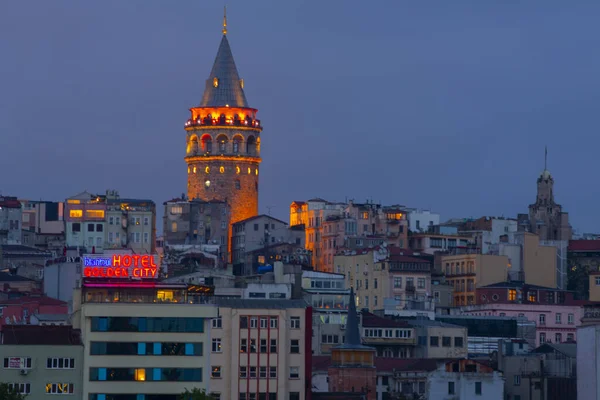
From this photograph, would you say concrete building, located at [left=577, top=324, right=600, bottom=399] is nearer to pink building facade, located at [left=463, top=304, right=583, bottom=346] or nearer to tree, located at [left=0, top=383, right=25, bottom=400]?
tree, located at [left=0, top=383, right=25, bottom=400]

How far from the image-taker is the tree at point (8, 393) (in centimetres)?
10342

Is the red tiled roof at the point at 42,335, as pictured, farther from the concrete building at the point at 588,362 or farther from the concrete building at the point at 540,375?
the concrete building at the point at 540,375

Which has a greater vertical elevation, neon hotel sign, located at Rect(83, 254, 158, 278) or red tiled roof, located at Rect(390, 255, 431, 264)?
red tiled roof, located at Rect(390, 255, 431, 264)

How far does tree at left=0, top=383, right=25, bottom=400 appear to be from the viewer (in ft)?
339

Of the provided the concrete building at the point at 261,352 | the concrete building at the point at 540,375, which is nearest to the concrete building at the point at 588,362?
the concrete building at the point at 540,375

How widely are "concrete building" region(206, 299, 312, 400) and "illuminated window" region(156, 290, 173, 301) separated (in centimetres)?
1077

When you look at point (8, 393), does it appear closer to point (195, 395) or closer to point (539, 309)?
point (195, 395)

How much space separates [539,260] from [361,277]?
18.6m

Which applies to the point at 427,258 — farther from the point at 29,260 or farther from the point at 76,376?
the point at 76,376

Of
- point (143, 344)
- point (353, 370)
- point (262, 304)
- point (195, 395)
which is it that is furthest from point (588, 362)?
point (195, 395)

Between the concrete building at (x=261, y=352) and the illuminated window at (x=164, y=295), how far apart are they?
1077 centimetres

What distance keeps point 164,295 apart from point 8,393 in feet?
37.9

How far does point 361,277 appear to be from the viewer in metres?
187

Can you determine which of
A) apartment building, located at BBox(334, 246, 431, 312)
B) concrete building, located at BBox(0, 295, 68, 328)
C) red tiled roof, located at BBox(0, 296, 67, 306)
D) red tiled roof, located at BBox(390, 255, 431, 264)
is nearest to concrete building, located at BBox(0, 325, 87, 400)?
concrete building, located at BBox(0, 295, 68, 328)
